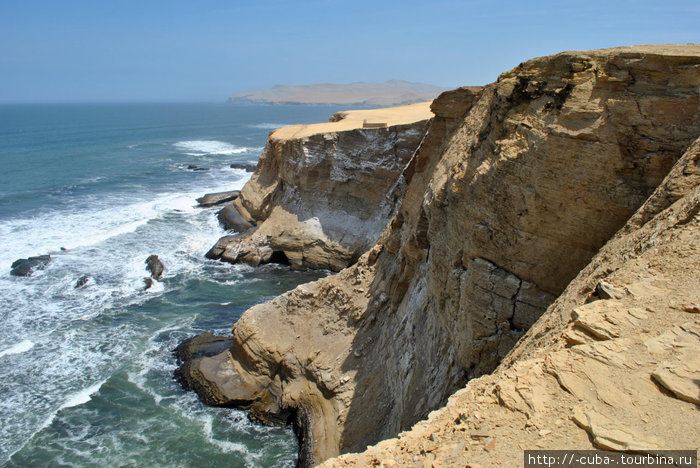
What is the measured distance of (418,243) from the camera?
12.2 m

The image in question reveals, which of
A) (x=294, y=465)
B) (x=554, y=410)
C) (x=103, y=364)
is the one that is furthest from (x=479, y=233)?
(x=103, y=364)

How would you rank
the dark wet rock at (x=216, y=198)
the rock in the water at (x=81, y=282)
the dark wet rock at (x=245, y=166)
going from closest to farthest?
the rock in the water at (x=81, y=282) < the dark wet rock at (x=216, y=198) < the dark wet rock at (x=245, y=166)

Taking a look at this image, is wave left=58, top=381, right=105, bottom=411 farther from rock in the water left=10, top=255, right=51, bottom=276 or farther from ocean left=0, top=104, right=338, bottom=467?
rock in the water left=10, top=255, right=51, bottom=276

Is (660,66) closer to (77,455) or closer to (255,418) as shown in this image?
(255,418)

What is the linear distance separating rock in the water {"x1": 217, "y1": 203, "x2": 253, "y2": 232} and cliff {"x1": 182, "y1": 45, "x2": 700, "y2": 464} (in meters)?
17.0

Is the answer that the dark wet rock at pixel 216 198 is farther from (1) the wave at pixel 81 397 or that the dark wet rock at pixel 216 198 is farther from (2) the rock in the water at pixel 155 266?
(1) the wave at pixel 81 397

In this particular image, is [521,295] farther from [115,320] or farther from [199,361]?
[115,320]

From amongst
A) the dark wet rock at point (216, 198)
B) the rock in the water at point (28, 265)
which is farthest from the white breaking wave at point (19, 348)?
the dark wet rock at point (216, 198)

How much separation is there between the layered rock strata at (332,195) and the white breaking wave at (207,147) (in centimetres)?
3845

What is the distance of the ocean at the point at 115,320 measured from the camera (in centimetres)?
1424

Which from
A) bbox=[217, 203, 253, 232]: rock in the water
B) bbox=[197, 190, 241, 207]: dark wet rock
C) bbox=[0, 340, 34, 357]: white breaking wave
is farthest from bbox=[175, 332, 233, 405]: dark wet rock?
bbox=[197, 190, 241, 207]: dark wet rock

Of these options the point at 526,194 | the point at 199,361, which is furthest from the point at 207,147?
the point at 526,194

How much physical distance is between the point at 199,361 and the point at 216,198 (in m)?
23.4

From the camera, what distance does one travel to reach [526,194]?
8.39 metres
